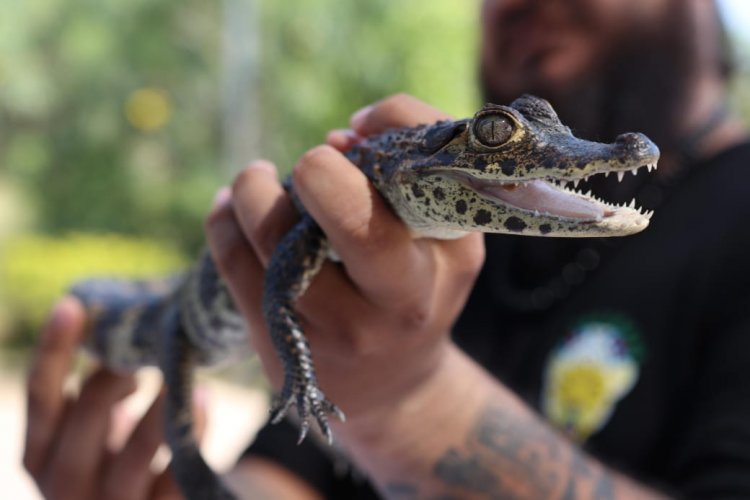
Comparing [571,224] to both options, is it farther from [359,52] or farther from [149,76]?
[149,76]

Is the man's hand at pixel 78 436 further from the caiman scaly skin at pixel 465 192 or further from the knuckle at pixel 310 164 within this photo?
the knuckle at pixel 310 164

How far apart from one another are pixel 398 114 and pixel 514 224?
1.86ft

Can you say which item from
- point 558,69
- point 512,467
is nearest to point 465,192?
point 512,467

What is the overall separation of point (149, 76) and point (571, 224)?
1432 centimetres

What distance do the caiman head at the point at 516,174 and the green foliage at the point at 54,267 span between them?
10.9m

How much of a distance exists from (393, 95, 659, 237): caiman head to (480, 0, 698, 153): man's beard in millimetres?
1627

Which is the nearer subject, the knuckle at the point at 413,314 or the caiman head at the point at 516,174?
the caiman head at the point at 516,174

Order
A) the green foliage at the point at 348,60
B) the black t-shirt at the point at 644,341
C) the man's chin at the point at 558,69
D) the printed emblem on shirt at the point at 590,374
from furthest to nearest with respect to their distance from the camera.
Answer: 1. the green foliage at the point at 348,60
2. the man's chin at the point at 558,69
3. the printed emblem on shirt at the point at 590,374
4. the black t-shirt at the point at 644,341

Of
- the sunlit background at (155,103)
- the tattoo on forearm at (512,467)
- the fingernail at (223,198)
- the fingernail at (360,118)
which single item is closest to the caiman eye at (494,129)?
the fingernail at (360,118)

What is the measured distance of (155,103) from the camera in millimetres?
14695

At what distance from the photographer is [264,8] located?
45.4ft

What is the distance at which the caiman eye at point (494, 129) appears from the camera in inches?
65.2

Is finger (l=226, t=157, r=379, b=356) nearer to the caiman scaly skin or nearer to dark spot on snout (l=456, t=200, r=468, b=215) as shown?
the caiman scaly skin

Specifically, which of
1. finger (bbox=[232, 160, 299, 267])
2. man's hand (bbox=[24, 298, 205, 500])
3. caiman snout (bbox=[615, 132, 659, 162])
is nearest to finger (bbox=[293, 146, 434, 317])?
finger (bbox=[232, 160, 299, 267])
